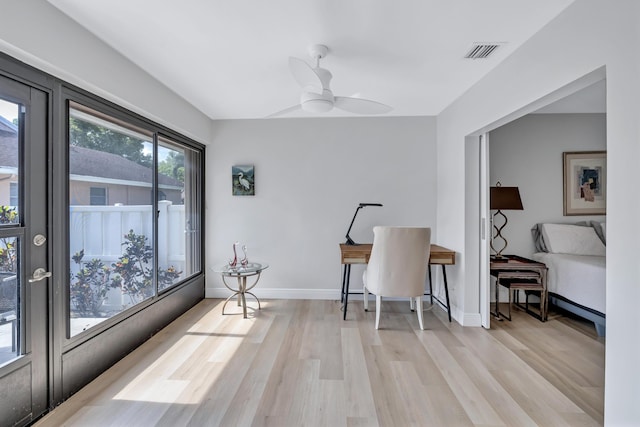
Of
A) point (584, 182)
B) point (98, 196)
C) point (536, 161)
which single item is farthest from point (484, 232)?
point (98, 196)

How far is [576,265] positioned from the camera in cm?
314

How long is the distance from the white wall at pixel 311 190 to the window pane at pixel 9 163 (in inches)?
94.9

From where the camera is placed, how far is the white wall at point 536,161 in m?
3.81

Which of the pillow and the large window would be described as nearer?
the large window

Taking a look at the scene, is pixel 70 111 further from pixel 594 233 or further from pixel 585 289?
pixel 594 233

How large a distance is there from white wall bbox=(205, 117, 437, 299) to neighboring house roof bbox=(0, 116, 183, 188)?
1.16 m

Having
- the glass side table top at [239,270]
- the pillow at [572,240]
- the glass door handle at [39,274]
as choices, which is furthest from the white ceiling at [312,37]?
the pillow at [572,240]

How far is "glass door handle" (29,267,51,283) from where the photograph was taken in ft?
5.74

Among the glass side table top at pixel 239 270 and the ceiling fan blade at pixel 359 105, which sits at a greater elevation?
the ceiling fan blade at pixel 359 105

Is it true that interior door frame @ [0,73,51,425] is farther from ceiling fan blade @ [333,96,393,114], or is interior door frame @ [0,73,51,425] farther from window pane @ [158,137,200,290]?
ceiling fan blade @ [333,96,393,114]

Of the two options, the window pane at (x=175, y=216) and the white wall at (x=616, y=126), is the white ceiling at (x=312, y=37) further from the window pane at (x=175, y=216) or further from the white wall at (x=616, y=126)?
the window pane at (x=175, y=216)

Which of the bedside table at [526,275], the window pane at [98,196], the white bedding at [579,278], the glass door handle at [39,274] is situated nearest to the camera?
the glass door handle at [39,274]

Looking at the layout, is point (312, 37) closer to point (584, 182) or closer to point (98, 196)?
point (98, 196)

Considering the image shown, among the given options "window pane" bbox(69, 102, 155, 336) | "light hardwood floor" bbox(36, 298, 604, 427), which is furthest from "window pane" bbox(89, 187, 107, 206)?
"light hardwood floor" bbox(36, 298, 604, 427)
